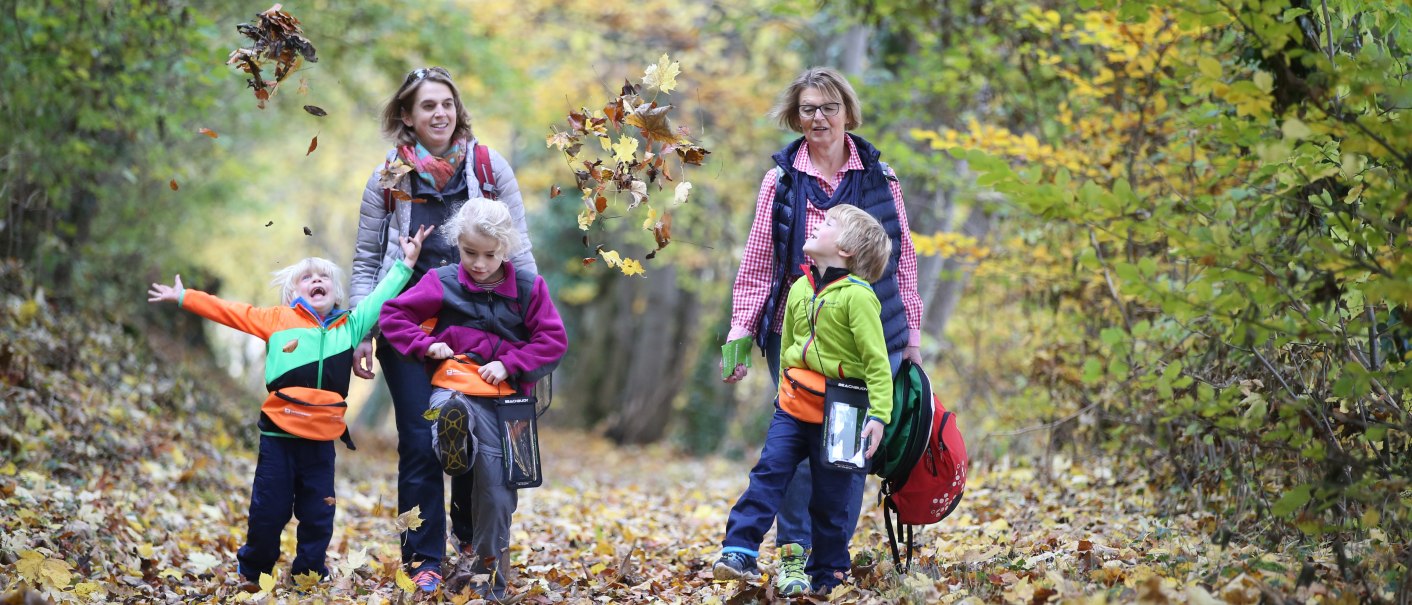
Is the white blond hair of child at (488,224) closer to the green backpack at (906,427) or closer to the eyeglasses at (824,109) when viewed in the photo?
the eyeglasses at (824,109)

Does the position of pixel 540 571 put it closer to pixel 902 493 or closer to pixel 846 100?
pixel 902 493

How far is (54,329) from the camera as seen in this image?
30.6ft

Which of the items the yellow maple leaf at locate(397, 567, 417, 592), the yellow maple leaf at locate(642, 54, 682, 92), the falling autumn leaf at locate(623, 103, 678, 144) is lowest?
the yellow maple leaf at locate(397, 567, 417, 592)

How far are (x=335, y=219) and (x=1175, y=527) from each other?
34.5 metres

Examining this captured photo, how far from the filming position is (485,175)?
5.08m

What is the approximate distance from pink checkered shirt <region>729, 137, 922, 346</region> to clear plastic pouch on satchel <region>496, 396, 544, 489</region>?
0.91 meters

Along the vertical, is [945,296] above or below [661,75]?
below

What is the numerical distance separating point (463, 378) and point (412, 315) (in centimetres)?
32

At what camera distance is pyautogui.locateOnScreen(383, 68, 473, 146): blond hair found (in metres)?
5.02

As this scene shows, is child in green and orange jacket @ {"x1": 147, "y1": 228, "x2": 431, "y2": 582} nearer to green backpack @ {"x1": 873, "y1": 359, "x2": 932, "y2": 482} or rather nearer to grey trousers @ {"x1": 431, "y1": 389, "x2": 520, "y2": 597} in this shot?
grey trousers @ {"x1": 431, "y1": 389, "x2": 520, "y2": 597}

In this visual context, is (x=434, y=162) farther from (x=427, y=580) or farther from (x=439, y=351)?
(x=427, y=580)

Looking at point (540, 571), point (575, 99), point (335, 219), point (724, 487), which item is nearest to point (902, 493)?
point (540, 571)

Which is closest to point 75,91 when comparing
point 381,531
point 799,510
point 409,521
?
point 381,531

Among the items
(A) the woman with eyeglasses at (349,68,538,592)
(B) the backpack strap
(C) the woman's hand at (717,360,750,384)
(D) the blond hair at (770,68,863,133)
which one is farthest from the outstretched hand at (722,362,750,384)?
(B) the backpack strap
